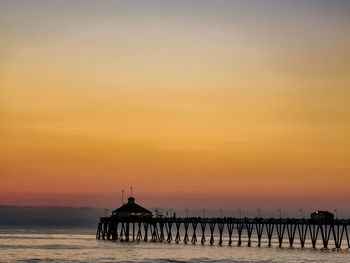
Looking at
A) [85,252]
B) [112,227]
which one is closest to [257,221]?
[85,252]

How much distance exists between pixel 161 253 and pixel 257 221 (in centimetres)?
2332

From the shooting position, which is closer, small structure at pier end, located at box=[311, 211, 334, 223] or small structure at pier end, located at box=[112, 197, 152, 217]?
small structure at pier end, located at box=[311, 211, 334, 223]

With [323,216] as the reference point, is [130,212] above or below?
above

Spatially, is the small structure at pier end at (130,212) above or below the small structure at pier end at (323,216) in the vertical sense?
above

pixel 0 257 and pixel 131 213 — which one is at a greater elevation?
Answer: pixel 131 213

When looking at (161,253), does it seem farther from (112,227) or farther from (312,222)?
(112,227)

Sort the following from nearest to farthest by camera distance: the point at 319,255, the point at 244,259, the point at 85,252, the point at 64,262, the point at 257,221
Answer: the point at 64,262 → the point at 244,259 → the point at 319,255 → the point at 85,252 → the point at 257,221

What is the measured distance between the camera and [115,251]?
112938 millimetres

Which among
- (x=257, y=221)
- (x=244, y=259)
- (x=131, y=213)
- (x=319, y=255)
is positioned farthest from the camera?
(x=131, y=213)

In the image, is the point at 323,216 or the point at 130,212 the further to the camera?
the point at 130,212

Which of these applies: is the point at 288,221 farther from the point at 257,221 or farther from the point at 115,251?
the point at 115,251

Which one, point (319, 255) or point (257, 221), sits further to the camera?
point (257, 221)

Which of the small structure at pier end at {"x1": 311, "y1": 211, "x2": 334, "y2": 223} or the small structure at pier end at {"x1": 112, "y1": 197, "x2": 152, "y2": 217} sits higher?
the small structure at pier end at {"x1": 112, "y1": 197, "x2": 152, "y2": 217}

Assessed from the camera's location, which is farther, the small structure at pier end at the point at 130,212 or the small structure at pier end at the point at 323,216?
the small structure at pier end at the point at 130,212
